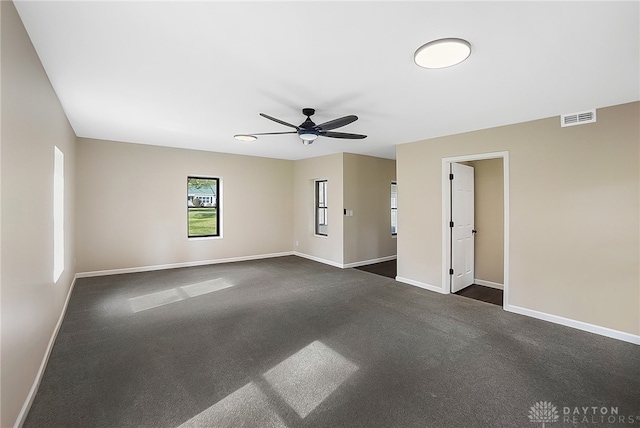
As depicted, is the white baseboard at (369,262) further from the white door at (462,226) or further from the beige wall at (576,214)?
the beige wall at (576,214)

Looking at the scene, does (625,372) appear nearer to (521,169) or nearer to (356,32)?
(521,169)

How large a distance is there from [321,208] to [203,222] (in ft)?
9.23

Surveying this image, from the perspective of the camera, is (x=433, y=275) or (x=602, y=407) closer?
(x=602, y=407)

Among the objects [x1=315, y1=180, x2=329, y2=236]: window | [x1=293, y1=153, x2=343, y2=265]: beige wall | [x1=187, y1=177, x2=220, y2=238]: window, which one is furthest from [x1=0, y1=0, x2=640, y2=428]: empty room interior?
[x1=315, y1=180, x2=329, y2=236]: window

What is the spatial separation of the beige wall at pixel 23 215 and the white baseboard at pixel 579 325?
4836 millimetres

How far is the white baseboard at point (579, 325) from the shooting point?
2933mm

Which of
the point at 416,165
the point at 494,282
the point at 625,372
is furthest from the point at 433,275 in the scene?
the point at 625,372

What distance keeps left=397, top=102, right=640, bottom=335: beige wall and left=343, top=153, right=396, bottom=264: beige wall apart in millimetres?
2435

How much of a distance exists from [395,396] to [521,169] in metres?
3.26

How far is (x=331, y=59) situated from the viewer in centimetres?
216

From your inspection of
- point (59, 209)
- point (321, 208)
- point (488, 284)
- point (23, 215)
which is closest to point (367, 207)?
point (321, 208)

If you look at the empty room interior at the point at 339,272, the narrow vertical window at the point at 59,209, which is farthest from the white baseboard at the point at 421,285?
the narrow vertical window at the point at 59,209

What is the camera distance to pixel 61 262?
11.3ft

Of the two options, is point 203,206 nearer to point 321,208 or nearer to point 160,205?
point 160,205
